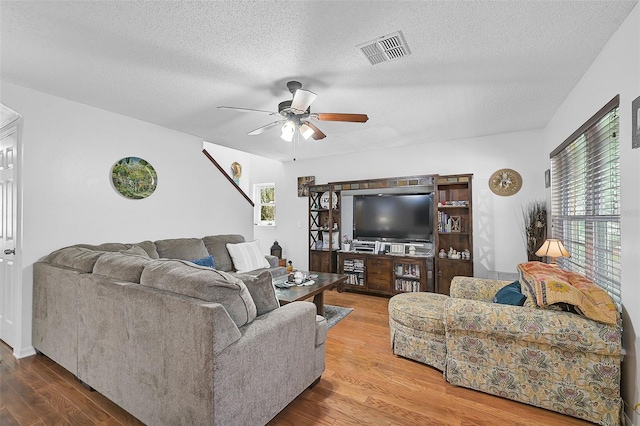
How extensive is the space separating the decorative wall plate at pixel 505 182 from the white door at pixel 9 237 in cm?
Result: 549

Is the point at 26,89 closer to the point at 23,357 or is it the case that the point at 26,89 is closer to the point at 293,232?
the point at 23,357

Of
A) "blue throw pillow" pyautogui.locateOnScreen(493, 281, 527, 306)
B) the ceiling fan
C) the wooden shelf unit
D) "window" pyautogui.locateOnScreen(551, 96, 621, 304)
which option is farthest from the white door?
"window" pyautogui.locateOnScreen(551, 96, 621, 304)

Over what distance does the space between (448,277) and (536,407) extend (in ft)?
7.37

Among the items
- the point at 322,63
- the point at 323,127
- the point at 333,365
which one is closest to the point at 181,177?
the point at 323,127

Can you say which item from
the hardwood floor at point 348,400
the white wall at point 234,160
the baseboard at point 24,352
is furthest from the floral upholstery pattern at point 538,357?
the white wall at point 234,160

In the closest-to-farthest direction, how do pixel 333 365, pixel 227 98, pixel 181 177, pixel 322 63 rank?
pixel 322 63 → pixel 333 365 → pixel 227 98 → pixel 181 177

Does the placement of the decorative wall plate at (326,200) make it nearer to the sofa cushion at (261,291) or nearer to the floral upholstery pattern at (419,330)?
the floral upholstery pattern at (419,330)

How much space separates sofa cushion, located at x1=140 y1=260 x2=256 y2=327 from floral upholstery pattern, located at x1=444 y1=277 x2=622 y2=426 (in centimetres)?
145

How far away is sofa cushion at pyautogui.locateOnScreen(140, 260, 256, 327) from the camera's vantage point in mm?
1494

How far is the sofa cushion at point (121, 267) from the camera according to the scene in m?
1.82

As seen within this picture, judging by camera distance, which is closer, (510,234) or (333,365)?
(333,365)

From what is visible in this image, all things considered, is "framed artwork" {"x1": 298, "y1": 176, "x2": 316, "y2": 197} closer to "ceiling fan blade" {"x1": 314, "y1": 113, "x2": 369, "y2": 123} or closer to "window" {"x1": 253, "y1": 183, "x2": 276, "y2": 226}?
"window" {"x1": 253, "y1": 183, "x2": 276, "y2": 226}

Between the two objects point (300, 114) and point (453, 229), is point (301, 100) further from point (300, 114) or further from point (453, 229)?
point (453, 229)

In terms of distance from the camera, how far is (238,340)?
147 centimetres
